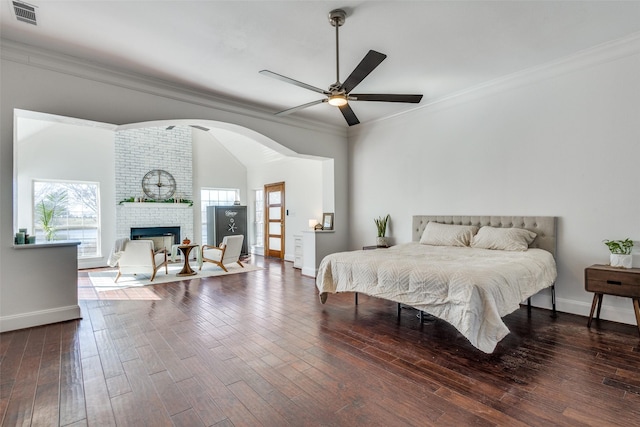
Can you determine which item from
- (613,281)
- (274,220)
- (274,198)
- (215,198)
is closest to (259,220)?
(274,220)

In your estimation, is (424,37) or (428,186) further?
(428,186)

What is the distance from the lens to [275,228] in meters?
8.97

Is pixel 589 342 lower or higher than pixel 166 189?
lower

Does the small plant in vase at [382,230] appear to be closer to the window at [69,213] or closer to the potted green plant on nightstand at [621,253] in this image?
the potted green plant on nightstand at [621,253]

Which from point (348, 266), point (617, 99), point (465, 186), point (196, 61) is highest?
point (196, 61)

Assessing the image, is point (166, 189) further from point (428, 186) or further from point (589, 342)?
point (589, 342)

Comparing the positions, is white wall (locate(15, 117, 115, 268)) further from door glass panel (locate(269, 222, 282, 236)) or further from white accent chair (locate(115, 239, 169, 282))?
door glass panel (locate(269, 222, 282, 236))

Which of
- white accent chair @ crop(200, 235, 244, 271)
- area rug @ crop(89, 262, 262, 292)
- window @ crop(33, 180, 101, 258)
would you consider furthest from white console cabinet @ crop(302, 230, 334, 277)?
window @ crop(33, 180, 101, 258)

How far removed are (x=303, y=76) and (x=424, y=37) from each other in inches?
62.5

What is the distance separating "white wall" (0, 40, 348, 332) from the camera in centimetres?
326

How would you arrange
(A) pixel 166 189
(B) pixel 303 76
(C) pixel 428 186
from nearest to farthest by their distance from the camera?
(B) pixel 303 76
(C) pixel 428 186
(A) pixel 166 189

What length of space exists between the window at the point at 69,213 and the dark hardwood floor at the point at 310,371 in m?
4.12

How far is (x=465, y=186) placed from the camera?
4816mm

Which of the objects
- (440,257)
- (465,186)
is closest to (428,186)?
(465,186)
